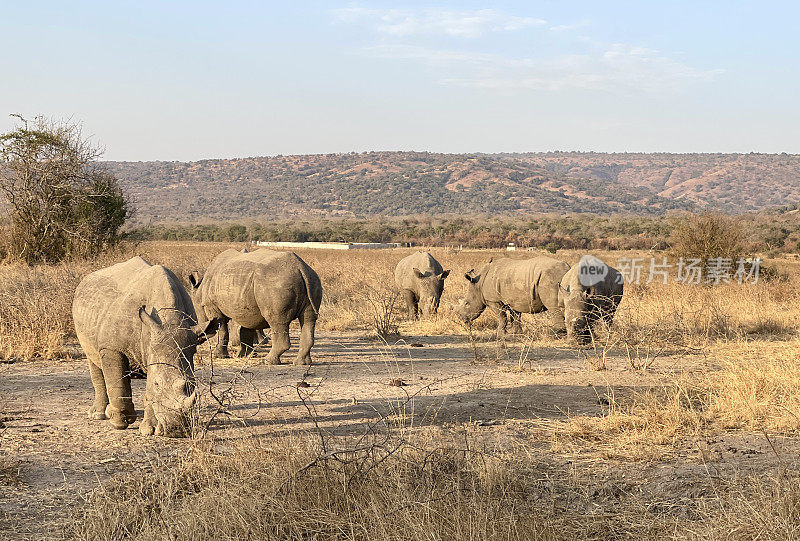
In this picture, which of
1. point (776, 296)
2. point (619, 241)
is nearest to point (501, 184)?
point (619, 241)

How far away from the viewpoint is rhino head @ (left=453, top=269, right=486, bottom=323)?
1669 cm

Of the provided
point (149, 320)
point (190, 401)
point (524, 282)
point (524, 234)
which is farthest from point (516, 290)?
point (524, 234)

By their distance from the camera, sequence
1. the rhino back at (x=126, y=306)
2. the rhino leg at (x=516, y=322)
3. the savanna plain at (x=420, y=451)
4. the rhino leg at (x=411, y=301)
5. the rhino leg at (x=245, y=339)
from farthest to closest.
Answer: the rhino leg at (x=411, y=301)
the rhino leg at (x=516, y=322)
the rhino leg at (x=245, y=339)
the rhino back at (x=126, y=306)
the savanna plain at (x=420, y=451)

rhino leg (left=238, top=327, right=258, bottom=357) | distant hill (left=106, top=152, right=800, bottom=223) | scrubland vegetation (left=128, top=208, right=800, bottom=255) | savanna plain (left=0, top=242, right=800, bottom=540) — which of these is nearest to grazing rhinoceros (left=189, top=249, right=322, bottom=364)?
savanna plain (left=0, top=242, right=800, bottom=540)

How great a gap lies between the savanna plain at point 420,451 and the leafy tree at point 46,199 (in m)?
7.68

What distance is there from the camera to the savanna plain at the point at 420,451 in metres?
4.86

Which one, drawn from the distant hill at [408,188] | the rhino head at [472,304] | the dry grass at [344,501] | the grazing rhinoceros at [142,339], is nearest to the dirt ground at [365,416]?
the grazing rhinoceros at [142,339]

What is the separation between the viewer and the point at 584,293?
536 inches

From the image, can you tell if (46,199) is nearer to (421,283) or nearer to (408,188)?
(421,283)

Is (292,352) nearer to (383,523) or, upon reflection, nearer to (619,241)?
(383,523)

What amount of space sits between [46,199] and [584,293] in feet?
49.5

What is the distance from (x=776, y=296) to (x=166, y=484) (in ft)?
62.0

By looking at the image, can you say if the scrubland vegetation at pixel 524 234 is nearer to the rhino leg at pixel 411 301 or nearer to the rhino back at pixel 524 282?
the rhino leg at pixel 411 301

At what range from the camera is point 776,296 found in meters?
20.3
